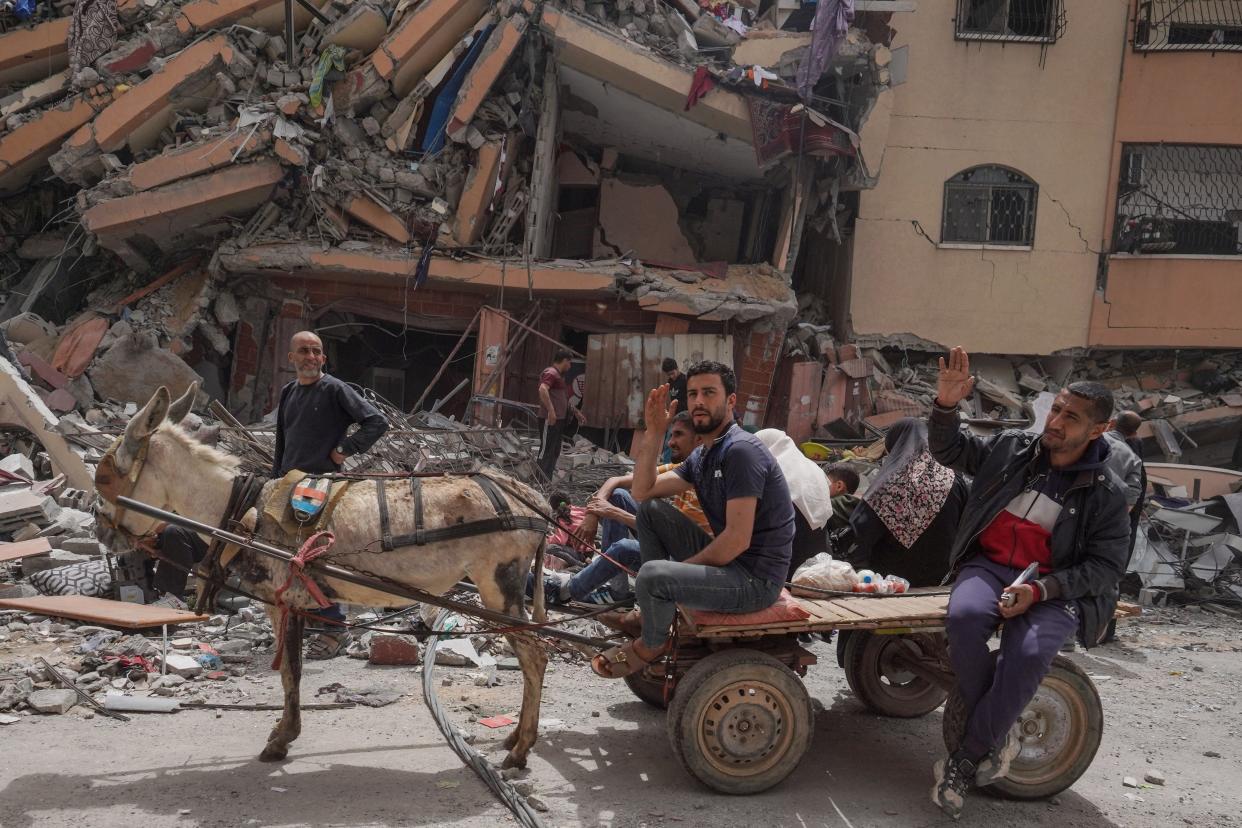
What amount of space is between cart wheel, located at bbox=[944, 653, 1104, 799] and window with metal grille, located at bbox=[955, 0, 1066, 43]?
45.9 ft

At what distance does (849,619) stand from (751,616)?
456mm

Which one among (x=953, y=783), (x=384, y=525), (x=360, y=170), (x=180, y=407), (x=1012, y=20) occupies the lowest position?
(x=953, y=783)

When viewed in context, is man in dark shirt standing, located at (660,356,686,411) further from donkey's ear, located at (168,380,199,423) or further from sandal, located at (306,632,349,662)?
donkey's ear, located at (168,380,199,423)

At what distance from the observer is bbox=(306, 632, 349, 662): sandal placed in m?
6.43

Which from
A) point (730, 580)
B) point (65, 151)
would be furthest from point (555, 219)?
point (730, 580)

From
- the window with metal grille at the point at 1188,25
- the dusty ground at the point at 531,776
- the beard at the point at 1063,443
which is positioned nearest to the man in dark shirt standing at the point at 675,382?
the dusty ground at the point at 531,776

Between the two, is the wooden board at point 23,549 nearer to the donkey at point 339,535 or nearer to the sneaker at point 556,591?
the donkey at point 339,535

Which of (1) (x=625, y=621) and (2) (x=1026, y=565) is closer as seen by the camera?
(2) (x=1026, y=565)

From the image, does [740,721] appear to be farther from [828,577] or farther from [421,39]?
[421,39]

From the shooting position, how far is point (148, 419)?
4629mm

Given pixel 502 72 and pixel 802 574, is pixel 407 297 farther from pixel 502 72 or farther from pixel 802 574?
pixel 802 574

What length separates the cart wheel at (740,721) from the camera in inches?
170

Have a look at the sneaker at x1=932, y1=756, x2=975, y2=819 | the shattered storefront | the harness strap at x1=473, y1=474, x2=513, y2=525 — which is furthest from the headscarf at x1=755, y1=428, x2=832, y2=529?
the shattered storefront

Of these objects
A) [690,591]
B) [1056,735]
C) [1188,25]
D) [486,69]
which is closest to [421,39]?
[486,69]
